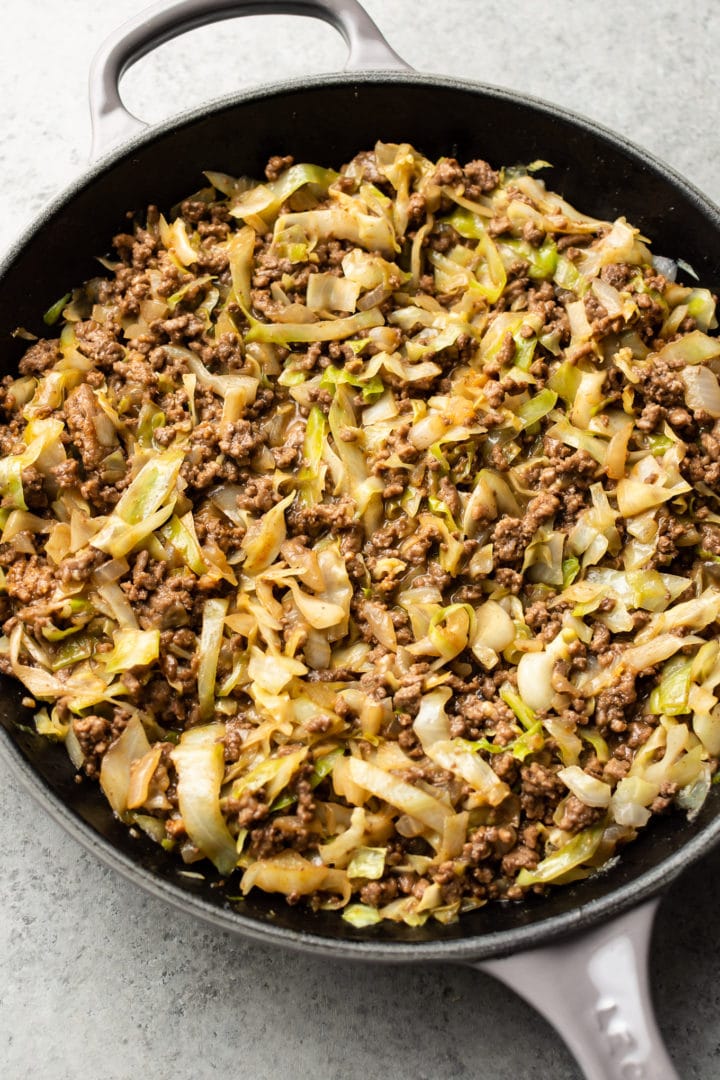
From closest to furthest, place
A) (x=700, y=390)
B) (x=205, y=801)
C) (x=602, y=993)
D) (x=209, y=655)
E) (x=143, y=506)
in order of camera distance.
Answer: (x=602, y=993) → (x=205, y=801) → (x=209, y=655) → (x=143, y=506) → (x=700, y=390)

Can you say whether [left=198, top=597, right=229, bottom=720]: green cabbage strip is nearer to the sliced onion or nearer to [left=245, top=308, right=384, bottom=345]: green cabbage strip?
[left=245, top=308, right=384, bottom=345]: green cabbage strip

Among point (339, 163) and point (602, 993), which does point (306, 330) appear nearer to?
point (339, 163)

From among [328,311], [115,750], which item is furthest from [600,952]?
[328,311]

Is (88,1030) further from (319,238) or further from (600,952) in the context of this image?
(319,238)

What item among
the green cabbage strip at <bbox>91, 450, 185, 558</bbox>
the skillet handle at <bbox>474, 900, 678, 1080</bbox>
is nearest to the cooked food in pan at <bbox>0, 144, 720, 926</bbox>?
the green cabbage strip at <bbox>91, 450, 185, 558</bbox>

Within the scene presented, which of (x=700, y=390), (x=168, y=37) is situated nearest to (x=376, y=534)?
(x=700, y=390)

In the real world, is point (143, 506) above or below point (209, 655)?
above

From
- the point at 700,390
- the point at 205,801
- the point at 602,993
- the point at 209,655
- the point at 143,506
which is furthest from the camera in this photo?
the point at 700,390

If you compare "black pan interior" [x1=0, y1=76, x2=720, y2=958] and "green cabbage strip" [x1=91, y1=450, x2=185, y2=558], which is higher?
"black pan interior" [x1=0, y1=76, x2=720, y2=958]
